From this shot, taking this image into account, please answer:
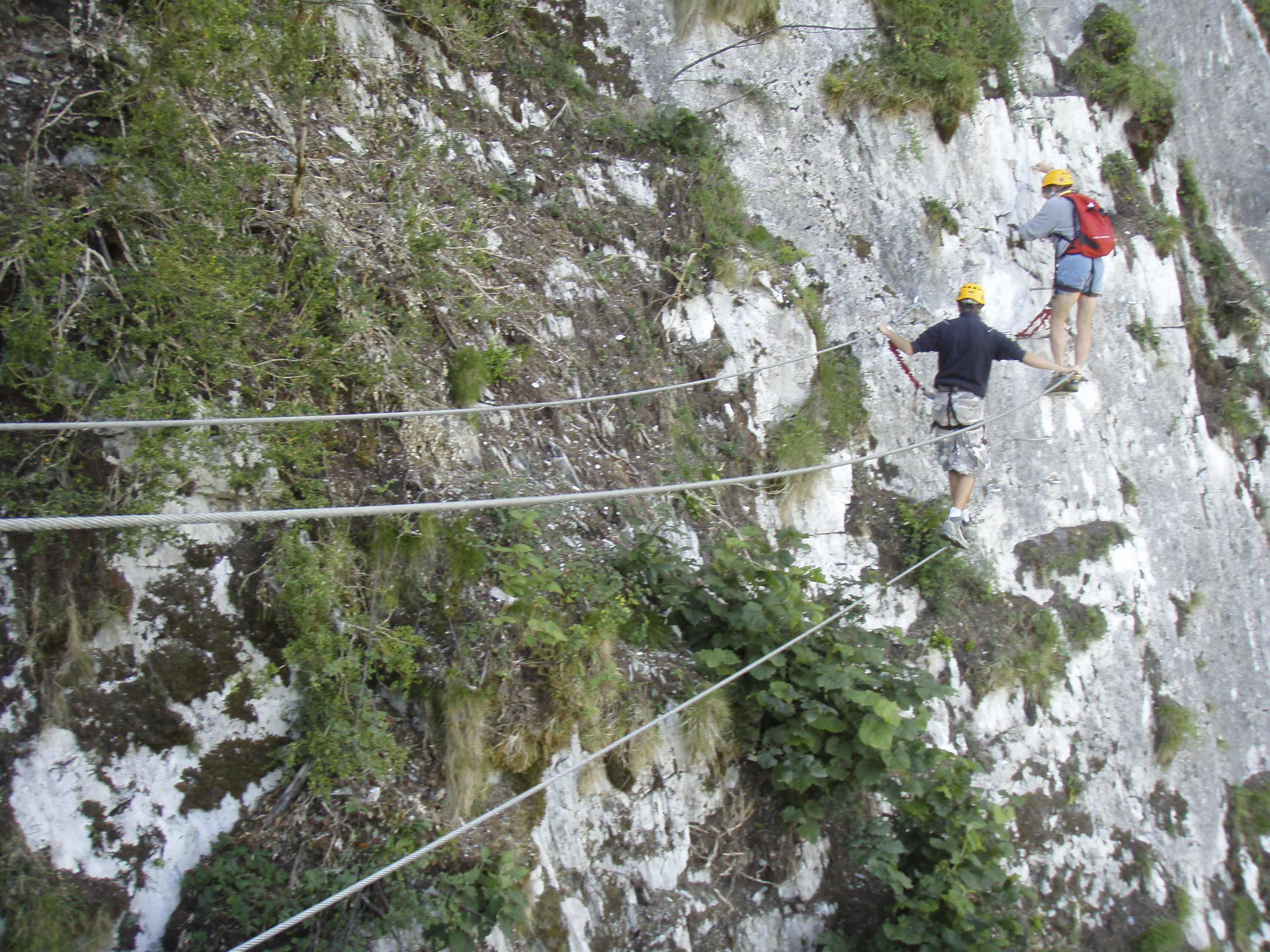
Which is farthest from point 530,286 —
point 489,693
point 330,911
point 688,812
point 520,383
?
point 330,911

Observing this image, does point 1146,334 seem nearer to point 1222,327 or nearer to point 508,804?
point 1222,327

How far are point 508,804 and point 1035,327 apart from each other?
6848 mm

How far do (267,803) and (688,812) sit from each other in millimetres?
2155

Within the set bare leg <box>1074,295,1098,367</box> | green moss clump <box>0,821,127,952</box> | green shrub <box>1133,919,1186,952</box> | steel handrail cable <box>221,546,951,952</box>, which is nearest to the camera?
steel handrail cable <box>221,546,951,952</box>

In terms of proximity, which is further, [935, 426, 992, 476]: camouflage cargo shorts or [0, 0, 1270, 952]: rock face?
[935, 426, 992, 476]: camouflage cargo shorts

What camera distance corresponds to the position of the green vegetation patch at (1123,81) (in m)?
9.34

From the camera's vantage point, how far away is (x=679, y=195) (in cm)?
683

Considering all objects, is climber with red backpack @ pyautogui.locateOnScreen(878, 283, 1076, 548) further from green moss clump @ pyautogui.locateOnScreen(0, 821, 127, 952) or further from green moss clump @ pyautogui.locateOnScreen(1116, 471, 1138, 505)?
green moss clump @ pyautogui.locateOnScreen(0, 821, 127, 952)

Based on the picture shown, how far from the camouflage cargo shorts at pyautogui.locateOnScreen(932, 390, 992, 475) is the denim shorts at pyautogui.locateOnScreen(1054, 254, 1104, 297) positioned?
1538mm

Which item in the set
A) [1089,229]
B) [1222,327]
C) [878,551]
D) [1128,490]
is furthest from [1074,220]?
[1222,327]

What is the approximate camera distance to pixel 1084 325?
716cm

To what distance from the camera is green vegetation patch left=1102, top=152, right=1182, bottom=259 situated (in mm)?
9266

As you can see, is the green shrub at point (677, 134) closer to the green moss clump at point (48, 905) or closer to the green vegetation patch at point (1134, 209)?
the green vegetation patch at point (1134, 209)

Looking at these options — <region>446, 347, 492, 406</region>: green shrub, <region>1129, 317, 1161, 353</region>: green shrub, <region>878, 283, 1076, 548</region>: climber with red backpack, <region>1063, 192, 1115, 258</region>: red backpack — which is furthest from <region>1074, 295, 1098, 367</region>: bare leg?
<region>446, 347, 492, 406</region>: green shrub
